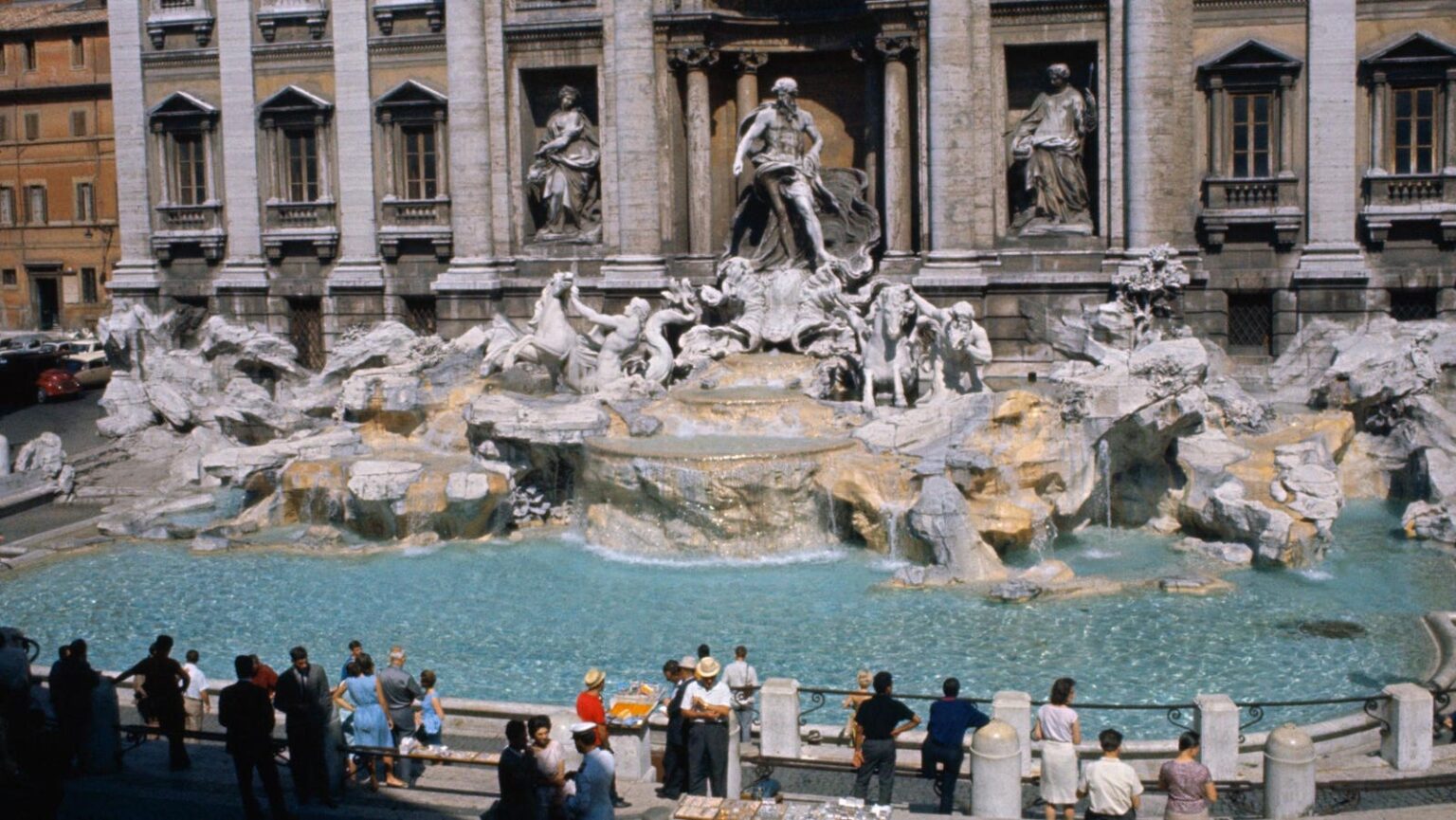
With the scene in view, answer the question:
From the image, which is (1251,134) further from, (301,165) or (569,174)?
(301,165)

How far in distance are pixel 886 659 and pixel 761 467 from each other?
221 inches

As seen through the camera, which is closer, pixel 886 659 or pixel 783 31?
pixel 886 659

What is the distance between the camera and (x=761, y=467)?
2284 cm

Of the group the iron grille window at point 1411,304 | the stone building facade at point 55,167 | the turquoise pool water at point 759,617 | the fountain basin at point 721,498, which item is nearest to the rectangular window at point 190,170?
the turquoise pool water at point 759,617

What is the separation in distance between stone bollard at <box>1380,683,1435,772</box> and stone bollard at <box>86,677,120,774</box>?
36.8ft

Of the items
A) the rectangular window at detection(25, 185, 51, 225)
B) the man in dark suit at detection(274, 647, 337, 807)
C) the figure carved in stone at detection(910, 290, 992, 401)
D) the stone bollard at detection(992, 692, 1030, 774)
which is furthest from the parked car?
the stone bollard at detection(992, 692, 1030, 774)

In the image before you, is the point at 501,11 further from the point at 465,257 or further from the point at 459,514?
the point at 459,514

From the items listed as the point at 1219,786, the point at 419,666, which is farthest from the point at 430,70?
the point at 1219,786

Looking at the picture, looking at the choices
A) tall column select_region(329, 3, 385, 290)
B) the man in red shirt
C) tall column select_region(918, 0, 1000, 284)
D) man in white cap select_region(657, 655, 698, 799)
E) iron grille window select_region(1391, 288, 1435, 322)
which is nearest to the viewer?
the man in red shirt

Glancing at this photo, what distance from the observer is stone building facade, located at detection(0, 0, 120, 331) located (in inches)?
2170

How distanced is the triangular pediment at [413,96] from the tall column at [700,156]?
5.29 metres

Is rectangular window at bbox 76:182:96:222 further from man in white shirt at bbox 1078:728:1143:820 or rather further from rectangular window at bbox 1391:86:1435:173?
man in white shirt at bbox 1078:728:1143:820

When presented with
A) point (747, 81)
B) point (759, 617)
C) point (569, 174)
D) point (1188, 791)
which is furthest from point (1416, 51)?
point (1188, 791)

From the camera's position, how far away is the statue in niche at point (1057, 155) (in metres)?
29.5
